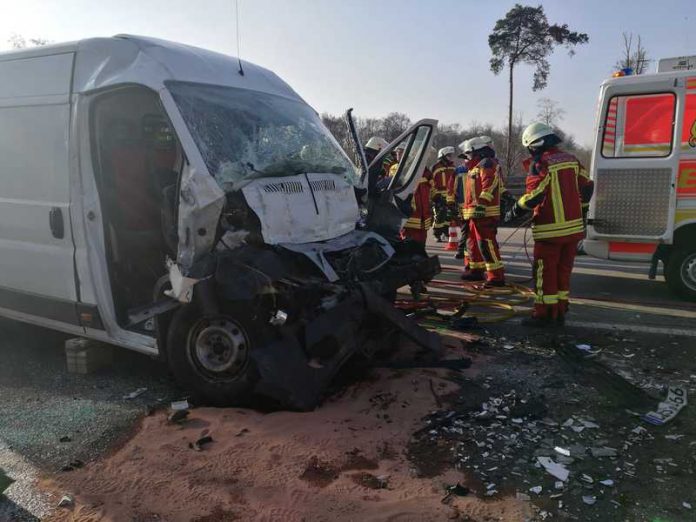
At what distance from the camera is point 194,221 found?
362cm

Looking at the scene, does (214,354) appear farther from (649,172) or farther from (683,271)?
(683,271)

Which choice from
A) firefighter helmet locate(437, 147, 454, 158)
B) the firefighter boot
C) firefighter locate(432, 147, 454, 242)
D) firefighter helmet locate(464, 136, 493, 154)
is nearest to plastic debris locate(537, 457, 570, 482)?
the firefighter boot

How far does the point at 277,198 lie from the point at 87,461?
6.39ft

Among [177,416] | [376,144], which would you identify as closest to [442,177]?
[376,144]

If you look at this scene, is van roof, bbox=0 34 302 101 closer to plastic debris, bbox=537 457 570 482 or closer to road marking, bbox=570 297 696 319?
plastic debris, bbox=537 457 570 482

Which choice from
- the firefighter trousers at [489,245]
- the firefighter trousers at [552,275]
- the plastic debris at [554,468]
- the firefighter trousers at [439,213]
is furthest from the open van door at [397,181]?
the firefighter trousers at [439,213]

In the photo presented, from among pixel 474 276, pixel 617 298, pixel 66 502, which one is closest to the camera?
pixel 66 502

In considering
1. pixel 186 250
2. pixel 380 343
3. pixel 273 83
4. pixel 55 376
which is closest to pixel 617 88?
pixel 273 83

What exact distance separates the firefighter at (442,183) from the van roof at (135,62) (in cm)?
570

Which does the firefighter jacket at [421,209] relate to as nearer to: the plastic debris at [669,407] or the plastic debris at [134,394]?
the plastic debris at [669,407]

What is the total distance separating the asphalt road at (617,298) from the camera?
5764mm

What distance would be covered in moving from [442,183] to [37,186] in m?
6.71

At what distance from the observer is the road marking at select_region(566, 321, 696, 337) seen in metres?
5.36

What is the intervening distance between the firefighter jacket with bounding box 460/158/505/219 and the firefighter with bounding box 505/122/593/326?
1.61m
